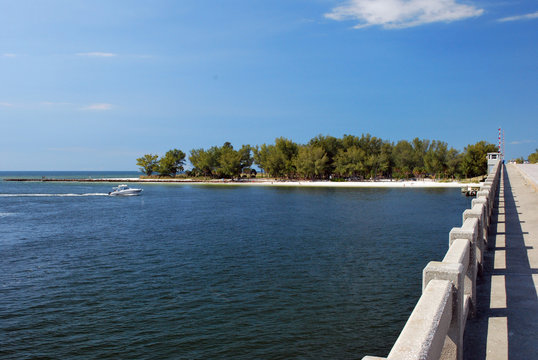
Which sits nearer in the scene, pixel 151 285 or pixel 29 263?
pixel 151 285

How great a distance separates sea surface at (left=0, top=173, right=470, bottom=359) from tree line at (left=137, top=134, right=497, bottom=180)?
11441 centimetres

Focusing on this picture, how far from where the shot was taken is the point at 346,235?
39375mm

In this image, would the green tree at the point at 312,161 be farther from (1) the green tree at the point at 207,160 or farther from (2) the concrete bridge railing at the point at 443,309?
(2) the concrete bridge railing at the point at 443,309

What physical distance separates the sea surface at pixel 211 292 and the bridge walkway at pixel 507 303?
18.9 ft

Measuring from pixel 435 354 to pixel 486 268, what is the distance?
7.07m

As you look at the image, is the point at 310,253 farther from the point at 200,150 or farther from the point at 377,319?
the point at 200,150

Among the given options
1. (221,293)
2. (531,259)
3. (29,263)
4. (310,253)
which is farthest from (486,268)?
(29,263)

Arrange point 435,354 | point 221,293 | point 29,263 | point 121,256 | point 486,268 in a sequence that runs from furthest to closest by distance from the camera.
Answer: point 121,256 < point 29,263 < point 221,293 < point 486,268 < point 435,354

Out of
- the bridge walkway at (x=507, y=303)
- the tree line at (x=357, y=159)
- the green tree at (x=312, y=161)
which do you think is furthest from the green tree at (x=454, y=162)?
the bridge walkway at (x=507, y=303)

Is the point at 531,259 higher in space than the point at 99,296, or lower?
higher

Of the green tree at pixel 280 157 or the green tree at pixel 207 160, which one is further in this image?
the green tree at pixel 207 160

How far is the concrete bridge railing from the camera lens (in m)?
3.82

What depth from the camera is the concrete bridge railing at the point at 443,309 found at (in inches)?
150

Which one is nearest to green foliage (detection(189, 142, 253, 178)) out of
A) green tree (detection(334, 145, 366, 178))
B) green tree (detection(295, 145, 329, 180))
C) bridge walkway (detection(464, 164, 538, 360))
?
green tree (detection(295, 145, 329, 180))
